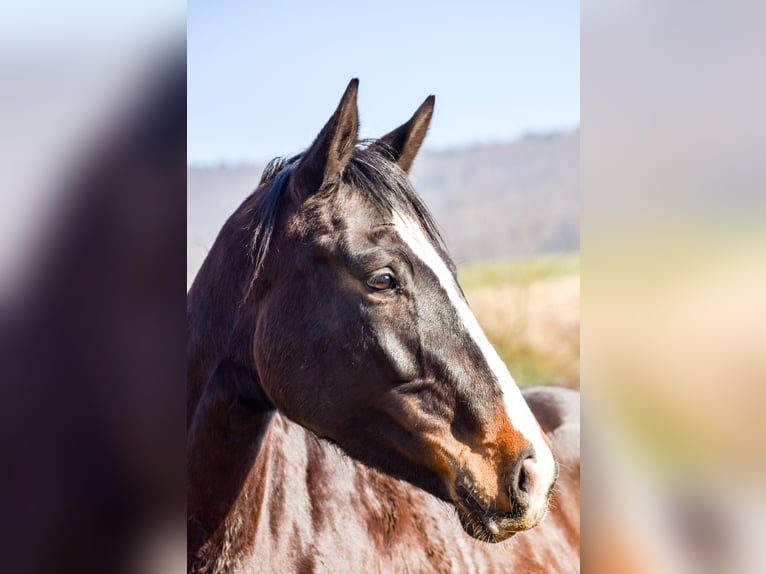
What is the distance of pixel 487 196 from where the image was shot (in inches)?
61.9

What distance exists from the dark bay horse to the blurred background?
0.21 meters

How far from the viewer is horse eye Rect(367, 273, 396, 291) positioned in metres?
1.16

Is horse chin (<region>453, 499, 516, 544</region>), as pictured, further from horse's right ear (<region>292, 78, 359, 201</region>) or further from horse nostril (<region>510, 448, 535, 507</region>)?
horse's right ear (<region>292, 78, 359, 201</region>)

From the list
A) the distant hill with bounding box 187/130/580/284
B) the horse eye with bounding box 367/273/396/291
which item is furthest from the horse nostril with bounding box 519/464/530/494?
the distant hill with bounding box 187/130/580/284

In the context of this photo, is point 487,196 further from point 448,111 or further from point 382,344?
point 382,344

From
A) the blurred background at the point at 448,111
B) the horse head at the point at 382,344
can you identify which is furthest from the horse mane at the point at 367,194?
the blurred background at the point at 448,111
